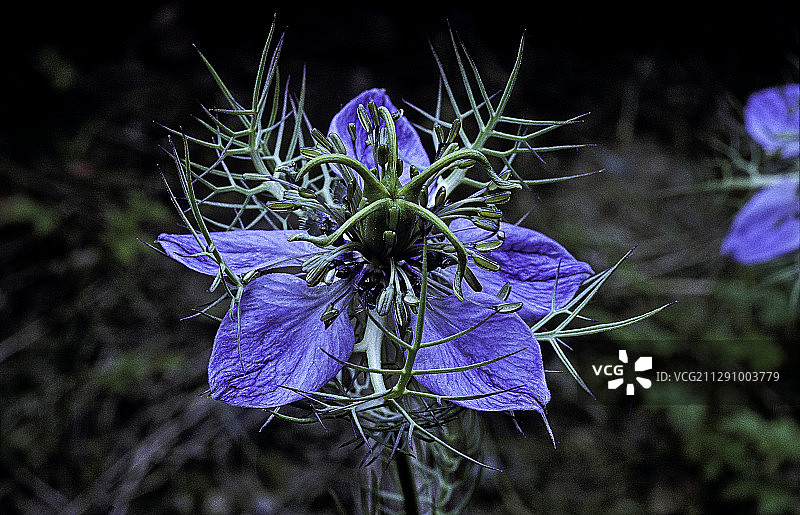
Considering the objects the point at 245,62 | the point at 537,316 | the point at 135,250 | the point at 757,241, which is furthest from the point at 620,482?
the point at 245,62

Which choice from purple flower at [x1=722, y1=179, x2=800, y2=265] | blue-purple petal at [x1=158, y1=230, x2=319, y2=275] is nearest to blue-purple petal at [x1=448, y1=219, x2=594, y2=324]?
blue-purple petal at [x1=158, y1=230, x2=319, y2=275]

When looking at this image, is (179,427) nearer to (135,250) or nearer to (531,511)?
(135,250)

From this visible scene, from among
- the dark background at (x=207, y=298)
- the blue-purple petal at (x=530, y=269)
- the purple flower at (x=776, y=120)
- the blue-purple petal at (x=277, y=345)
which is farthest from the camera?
the dark background at (x=207, y=298)

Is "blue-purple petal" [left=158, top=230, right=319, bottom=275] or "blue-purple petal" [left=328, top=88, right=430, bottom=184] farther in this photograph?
"blue-purple petal" [left=328, top=88, right=430, bottom=184]

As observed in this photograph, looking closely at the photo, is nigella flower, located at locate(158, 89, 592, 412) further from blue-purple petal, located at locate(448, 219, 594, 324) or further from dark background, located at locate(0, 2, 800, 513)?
dark background, located at locate(0, 2, 800, 513)

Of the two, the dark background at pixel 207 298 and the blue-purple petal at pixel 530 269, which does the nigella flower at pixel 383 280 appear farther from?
the dark background at pixel 207 298

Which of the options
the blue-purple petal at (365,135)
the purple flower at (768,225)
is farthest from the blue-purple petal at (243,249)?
the purple flower at (768,225)
